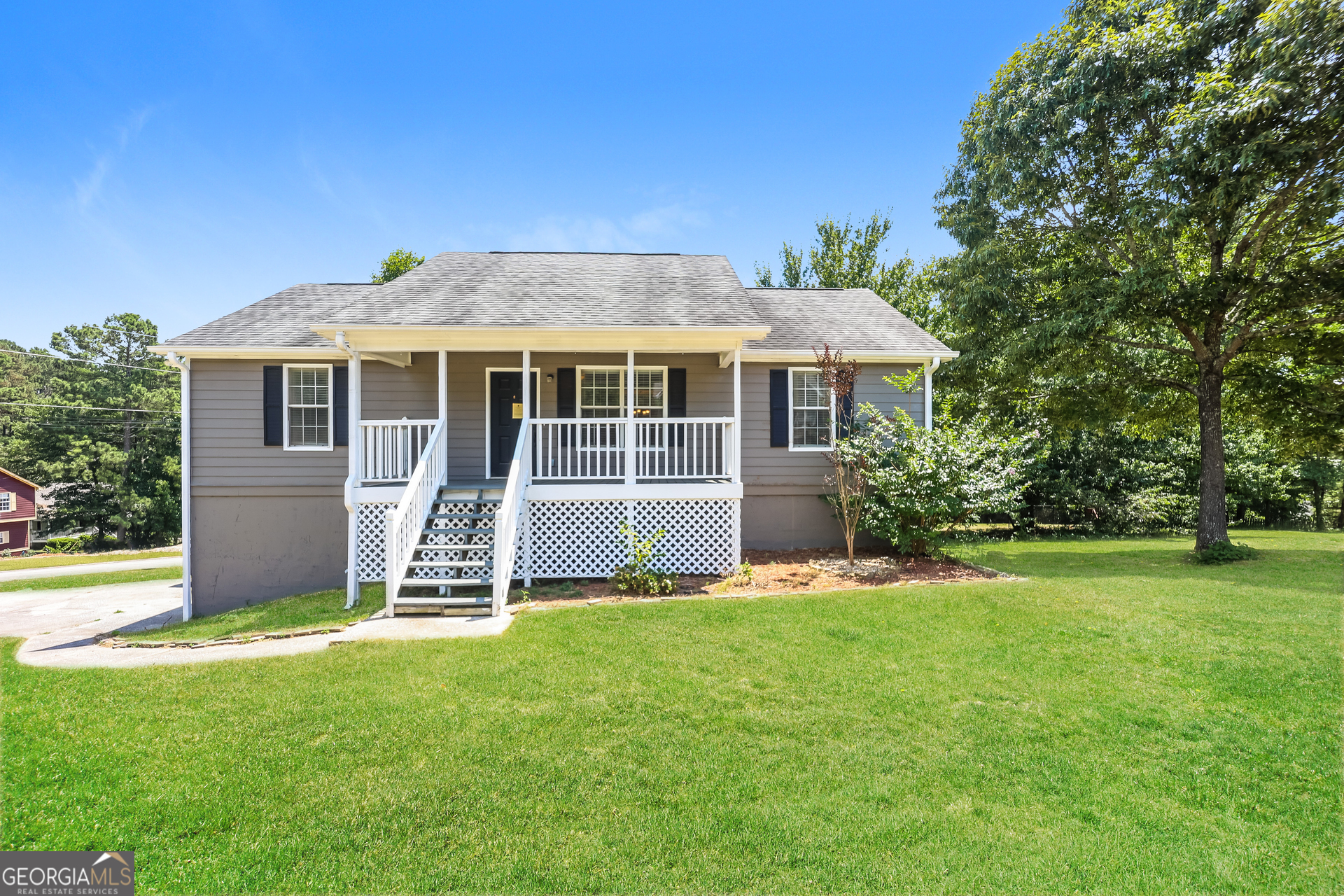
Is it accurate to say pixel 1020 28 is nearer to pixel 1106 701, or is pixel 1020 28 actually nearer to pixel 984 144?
pixel 984 144

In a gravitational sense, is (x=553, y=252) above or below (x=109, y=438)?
above

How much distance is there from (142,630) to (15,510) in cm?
3728

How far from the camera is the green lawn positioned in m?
2.52

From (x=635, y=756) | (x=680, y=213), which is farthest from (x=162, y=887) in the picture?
(x=680, y=213)

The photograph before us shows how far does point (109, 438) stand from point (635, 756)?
46957mm

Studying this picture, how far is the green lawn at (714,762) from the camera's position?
2.52m

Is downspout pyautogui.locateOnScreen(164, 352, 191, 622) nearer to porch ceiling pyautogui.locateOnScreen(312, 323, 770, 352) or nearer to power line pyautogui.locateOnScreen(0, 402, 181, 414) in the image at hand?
porch ceiling pyautogui.locateOnScreen(312, 323, 770, 352)

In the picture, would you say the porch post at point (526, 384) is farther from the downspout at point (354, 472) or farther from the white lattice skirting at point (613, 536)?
the downspout at point (354, 472)

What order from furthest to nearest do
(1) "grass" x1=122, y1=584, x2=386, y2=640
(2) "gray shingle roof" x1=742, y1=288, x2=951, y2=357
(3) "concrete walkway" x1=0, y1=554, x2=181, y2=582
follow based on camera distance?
(3) "concrete walkway" x1=0, y1=554, x2=181, y2=582 < (2) "gray shingle roof" x1=742, y1=288, x2=951, y2=357 < (1) "grass" x1=122, y1=584, x2=386, y2=640

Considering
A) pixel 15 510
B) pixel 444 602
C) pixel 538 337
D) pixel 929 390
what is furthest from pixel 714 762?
pixel 15 510

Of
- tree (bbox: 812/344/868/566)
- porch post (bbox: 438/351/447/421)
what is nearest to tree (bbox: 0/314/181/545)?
porch post (bbox: 438/351/447/421)

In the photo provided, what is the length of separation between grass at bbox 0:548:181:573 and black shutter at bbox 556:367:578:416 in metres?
20.4

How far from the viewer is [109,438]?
34.8 m

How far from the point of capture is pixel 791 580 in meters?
8.07
